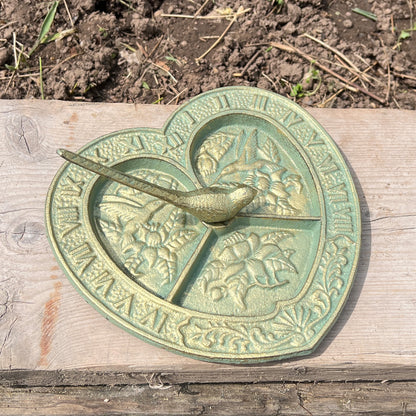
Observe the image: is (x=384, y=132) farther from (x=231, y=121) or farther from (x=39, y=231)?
(x=39, y=231)

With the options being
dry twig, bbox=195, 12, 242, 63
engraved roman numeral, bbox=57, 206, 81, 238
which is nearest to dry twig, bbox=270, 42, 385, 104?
dry twig, bbox=195, 12, 242, 63

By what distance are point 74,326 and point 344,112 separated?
123 cm

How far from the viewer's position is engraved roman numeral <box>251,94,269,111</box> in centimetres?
154

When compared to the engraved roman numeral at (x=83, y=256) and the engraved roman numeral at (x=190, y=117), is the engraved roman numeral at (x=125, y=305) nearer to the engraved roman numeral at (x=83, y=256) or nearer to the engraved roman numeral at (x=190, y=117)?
the engraved roman numeral at (x=83, y=256)

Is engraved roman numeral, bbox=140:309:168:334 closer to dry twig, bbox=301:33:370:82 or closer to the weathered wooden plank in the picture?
the weathered wooden plank

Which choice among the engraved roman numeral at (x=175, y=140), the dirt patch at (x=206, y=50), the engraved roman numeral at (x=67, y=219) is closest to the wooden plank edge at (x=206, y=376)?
the engraved roman numeral at (x=67, y=219)

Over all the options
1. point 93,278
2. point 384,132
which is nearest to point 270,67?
point 384,132

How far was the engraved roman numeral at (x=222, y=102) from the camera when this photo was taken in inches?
60.2

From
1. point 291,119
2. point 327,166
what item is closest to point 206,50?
point 291,119

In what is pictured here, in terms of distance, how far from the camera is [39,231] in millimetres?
1403

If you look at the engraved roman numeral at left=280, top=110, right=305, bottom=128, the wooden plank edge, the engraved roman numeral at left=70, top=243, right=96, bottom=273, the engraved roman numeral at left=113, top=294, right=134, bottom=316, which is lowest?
the wooden plank edge

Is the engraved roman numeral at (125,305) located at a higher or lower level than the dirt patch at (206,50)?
lower

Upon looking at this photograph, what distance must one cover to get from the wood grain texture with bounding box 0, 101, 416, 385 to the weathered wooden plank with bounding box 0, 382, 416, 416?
0.09 m

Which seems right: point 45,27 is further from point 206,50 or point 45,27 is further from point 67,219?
point 67,219
